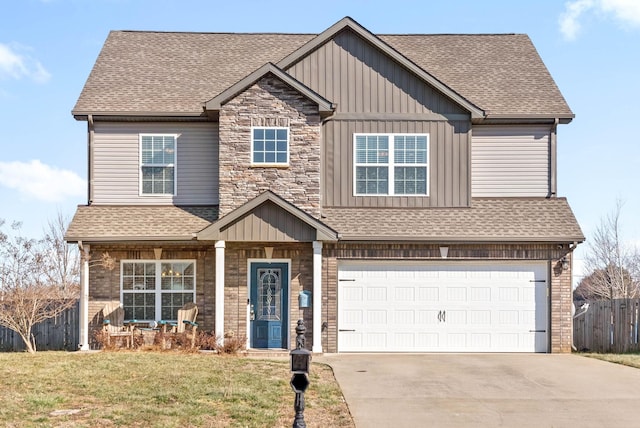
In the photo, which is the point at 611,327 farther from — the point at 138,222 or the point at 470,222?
the point at 138,222

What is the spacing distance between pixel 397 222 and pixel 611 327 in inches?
270

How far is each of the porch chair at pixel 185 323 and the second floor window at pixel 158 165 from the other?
3.19 meters

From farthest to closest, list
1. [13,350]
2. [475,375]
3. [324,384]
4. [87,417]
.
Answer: [13,350] < [475,375] < [324,384] < [87,417]

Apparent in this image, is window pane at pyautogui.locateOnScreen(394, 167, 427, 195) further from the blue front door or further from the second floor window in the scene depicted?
the second floor window

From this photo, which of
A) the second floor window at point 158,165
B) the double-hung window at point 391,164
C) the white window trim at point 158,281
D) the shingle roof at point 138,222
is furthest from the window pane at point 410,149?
the white window trim at point 158,281

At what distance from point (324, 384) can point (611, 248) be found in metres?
30.4

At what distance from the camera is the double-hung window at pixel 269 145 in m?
18.5

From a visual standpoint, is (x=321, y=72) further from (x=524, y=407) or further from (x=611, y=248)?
(x=611, y=248)

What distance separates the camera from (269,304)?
1839 centimetres

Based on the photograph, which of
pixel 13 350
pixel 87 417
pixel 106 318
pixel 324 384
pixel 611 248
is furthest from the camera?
pixel 611 248

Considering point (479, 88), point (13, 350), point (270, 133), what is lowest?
point (13, 350)

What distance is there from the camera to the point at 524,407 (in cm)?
1138

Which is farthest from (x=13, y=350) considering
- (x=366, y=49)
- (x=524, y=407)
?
(x=524, y=407)

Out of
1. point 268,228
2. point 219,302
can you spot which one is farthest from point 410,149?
point 219,302
